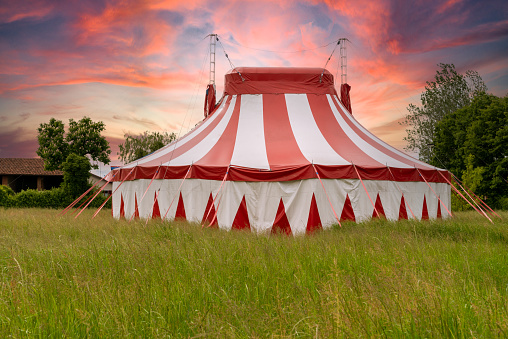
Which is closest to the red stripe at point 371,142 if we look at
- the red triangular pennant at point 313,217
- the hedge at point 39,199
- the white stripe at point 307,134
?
the white stripe at point 307,134

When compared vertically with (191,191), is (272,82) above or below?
above

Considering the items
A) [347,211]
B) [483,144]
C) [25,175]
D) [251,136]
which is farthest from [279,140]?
[25,175]

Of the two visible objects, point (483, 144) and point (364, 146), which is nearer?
point (364, 146)

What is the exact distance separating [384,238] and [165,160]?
525 cm

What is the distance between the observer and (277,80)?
909 centimetres

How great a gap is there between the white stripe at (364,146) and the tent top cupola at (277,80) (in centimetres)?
57

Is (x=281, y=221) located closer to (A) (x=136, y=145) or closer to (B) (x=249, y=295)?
(B) (x=249, y=295)

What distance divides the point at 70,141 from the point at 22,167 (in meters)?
11.1

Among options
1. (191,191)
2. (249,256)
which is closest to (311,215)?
(191,191)

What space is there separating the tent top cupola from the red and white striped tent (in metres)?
0.03

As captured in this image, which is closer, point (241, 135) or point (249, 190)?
point (249, 190)

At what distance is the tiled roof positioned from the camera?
31.6 meters

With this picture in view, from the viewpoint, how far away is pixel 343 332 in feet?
4.78

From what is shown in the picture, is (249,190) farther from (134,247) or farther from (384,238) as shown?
(134,247)
